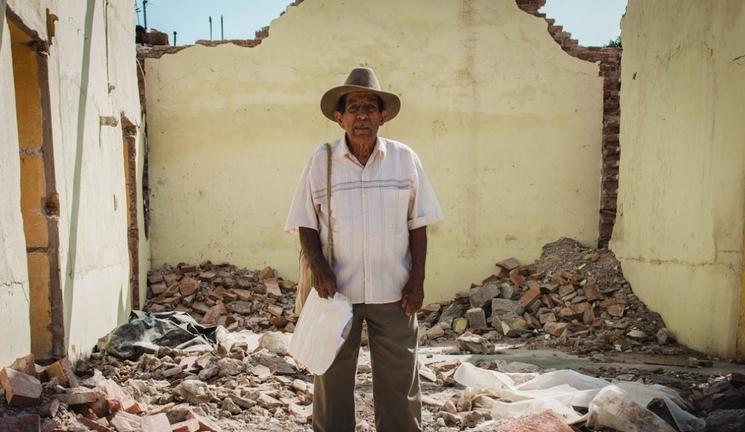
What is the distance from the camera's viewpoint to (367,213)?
2908mm

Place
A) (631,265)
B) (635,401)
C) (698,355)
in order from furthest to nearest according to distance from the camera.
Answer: (631,265), (698,355), (635,401)

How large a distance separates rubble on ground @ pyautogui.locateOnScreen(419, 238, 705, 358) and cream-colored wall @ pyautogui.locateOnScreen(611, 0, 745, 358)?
0.86 feet

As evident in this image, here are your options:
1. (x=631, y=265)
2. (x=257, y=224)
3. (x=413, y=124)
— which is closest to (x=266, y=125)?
(x=257, y=224)

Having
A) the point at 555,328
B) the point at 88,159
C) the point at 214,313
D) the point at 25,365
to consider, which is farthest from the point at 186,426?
the point at 555,328

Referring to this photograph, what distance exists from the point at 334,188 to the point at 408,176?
0.36 m

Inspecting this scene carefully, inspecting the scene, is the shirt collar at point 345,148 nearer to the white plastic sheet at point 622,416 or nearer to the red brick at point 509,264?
the white plastic sheet at point 622,416

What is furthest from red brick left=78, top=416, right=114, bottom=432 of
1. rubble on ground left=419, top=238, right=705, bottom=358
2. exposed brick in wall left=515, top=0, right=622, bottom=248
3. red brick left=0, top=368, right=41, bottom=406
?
exposed brick in wall left=515, top=0, right=622, bottom=248

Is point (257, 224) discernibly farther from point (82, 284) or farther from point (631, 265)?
point (631, 265)

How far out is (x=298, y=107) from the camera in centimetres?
977

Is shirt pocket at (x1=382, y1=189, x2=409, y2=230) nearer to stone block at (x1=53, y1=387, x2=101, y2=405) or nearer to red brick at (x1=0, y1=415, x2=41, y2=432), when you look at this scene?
red brick at (x1=0, y1=415, x2=41, y2=432)

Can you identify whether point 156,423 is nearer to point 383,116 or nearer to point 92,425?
point 92,425

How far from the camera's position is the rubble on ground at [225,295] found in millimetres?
8406

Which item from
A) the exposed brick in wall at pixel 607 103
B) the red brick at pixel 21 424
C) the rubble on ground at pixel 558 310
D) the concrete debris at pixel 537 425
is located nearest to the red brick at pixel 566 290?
the rubble on ground at pixel 558 310

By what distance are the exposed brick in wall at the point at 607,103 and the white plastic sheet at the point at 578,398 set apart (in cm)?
513
